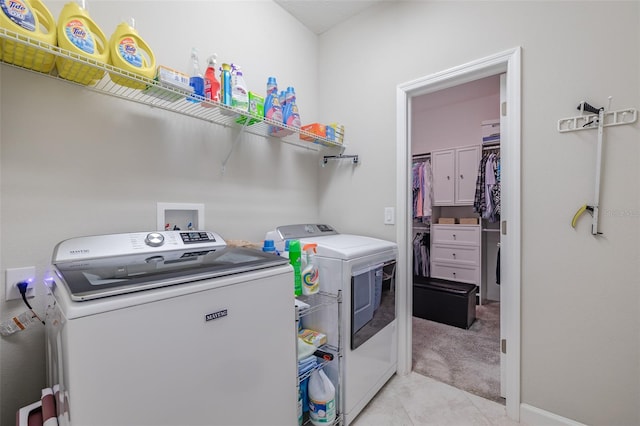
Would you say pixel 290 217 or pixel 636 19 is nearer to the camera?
pixel 636 19

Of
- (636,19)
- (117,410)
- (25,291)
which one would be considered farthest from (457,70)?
(25,291)

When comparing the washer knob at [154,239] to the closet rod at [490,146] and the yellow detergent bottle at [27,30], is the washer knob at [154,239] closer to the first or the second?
the yellow detergent bottle at [27,30]

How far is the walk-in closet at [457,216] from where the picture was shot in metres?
2.94

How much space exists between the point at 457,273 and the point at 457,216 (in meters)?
0.86

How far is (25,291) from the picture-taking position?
1.07 metres

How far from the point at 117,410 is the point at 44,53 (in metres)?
1.22

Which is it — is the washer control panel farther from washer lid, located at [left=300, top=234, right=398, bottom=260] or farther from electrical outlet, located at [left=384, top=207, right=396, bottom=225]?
electrical outlet, located at [left=384, top=207, right=396, bottom=225]

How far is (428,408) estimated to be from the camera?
5.75 feet

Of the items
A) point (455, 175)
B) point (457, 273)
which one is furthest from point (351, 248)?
point (455, 175)

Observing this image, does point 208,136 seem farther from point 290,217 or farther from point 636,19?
point 636,19

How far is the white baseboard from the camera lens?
59.9 inches

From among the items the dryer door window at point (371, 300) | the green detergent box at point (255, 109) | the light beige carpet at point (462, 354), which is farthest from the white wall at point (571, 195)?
the green detergent box at point (255, 109)

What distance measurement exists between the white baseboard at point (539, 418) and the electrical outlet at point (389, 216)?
1339mm

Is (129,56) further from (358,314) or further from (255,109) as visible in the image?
(358,314)
